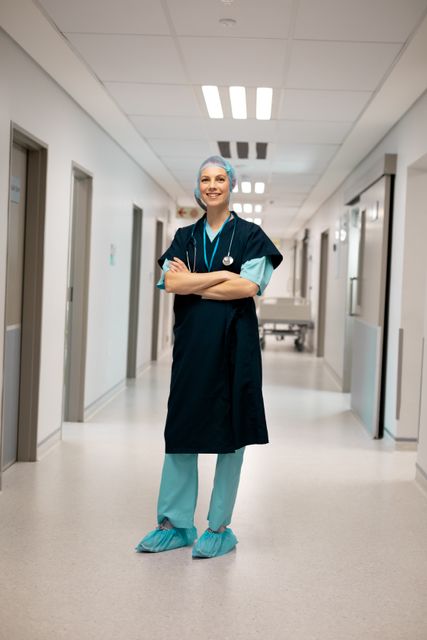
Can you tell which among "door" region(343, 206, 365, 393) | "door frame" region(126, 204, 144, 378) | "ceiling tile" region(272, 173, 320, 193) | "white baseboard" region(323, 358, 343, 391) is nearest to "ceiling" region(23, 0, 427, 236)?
"door" region(343, 206, 365, 393)

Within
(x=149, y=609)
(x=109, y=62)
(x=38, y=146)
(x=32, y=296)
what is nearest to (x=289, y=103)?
(x=109, y=62)

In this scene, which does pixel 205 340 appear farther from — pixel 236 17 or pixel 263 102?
pixel 263 102

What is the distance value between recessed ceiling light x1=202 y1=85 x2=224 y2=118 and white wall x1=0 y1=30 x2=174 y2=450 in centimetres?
102

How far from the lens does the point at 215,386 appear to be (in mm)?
3258

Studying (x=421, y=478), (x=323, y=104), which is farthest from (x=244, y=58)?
(x=421, y=478)

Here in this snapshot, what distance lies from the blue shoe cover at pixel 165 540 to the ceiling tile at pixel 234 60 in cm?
272

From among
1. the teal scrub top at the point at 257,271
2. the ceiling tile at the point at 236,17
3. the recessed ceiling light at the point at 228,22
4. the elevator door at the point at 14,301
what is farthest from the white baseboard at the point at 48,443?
the recessed ceiling light at the point at 228,22

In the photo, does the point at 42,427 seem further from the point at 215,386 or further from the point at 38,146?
the point at 215,386

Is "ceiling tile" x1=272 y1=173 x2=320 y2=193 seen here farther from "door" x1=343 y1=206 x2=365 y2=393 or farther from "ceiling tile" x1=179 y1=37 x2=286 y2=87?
"ceiling tile" x1=179 y1=37 x2=286 y2=87

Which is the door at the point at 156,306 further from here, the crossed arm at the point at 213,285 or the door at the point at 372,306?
the crossed arm at the point at 213,285

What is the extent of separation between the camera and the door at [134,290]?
922 cm

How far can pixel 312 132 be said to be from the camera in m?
6.62

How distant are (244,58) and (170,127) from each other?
221 centimetres

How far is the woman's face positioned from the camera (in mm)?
3330
